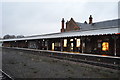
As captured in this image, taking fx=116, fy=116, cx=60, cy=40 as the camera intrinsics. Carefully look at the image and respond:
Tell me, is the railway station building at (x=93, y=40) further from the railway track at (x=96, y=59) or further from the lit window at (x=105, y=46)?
the railway track at (x=96, y=59)

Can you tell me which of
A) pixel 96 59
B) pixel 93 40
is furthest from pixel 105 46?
pixel 96 59

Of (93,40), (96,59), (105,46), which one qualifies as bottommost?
(96,59)

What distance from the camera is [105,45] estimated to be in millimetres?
15359

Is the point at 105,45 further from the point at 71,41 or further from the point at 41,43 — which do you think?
the point at 41,43

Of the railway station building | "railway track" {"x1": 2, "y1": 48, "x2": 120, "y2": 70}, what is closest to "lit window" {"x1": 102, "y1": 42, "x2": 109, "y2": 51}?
the railway station building

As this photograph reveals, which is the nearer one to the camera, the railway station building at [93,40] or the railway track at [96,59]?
the railway track at [96,59]

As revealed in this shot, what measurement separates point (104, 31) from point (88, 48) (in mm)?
5601

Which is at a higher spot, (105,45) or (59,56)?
(105,45)

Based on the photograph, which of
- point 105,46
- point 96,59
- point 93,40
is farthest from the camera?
point 93,40

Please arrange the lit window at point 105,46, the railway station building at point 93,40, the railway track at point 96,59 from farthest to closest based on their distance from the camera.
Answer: the lit window at point 105,46, the railway station building at point 93,40, the railway track at point 96,59

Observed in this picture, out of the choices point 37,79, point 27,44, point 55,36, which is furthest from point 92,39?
point 27,44

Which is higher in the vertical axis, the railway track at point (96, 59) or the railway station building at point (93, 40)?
the railway station building at point (93, 40)

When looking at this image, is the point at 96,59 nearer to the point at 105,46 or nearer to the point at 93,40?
the point at 105,46

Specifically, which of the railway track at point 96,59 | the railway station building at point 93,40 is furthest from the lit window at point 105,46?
the railway track at point 96,59
